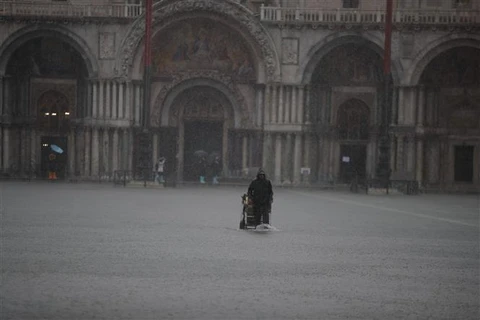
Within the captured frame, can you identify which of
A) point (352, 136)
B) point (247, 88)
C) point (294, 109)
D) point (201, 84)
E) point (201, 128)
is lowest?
point (352, 136)

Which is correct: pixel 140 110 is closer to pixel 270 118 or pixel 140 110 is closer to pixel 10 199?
pixel 270 118

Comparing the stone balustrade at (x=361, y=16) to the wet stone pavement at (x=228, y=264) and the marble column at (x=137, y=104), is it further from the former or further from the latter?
the wet stone pavement at (x=228, y=264)

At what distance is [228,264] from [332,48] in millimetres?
36097

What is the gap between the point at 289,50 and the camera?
51562 mm

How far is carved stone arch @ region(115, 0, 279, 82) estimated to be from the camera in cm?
5116

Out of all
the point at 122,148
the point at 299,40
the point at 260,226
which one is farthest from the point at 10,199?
the point at 299,40

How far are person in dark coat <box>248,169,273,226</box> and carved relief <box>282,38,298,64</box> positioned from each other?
27860mm

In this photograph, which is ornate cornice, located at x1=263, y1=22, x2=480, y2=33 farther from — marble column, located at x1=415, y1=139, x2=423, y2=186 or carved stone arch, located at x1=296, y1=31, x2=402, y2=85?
marble column, located at x1=415, y1=139, x2=423, y2=186

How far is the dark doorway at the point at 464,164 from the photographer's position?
172 ft

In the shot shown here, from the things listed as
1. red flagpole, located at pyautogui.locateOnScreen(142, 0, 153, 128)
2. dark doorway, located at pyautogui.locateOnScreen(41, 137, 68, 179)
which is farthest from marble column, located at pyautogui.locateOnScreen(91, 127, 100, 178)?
red flagpole, located at pyautogui.locateOnScreen(142, 0, 153, 128)

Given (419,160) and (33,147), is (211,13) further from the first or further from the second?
(419,160)

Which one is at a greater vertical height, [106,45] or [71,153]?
[106,45]

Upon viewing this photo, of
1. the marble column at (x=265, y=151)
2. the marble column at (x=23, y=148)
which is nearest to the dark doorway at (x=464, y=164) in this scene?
the marble column at (x=265, y=151)

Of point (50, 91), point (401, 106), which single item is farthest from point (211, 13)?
point (401, 106)
